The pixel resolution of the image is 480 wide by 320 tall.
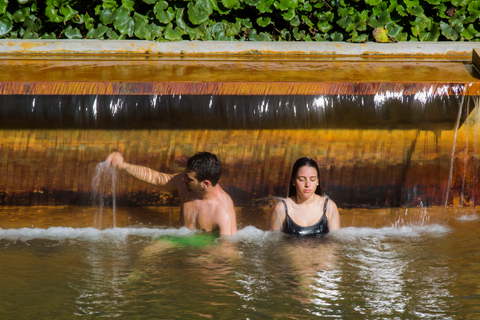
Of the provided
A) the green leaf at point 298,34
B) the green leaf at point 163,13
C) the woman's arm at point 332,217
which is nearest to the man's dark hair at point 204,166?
the woman's arm at point 332,217

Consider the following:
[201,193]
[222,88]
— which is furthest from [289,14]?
[201,193]

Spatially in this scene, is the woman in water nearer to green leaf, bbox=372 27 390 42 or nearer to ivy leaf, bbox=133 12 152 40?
green leaf, bbox=372 27 390 42

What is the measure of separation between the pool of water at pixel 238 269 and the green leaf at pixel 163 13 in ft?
7.54

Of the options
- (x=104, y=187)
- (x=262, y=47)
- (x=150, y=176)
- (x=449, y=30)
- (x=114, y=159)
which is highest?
(x=449, y=30)

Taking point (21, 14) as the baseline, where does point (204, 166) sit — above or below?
below

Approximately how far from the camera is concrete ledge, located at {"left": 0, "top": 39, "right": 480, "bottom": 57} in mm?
5254

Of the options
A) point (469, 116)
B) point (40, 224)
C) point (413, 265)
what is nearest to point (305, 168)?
point (413, 265)

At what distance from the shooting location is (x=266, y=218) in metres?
4.21

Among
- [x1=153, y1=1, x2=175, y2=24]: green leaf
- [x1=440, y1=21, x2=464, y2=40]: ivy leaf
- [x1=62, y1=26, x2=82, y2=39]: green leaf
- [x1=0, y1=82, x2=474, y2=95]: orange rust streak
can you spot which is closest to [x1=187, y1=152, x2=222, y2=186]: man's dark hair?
[x1=0, y1=82, x2=474, y2=95]: orange rust streak

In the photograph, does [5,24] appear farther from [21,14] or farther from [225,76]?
[225,76]

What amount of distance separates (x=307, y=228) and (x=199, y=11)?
2955 millimetres

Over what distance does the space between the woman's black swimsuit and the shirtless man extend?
14.9 inches

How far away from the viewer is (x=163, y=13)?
546 cm

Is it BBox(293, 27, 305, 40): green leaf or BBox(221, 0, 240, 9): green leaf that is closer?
BBox(221, 0, 240, 9): green leaf
